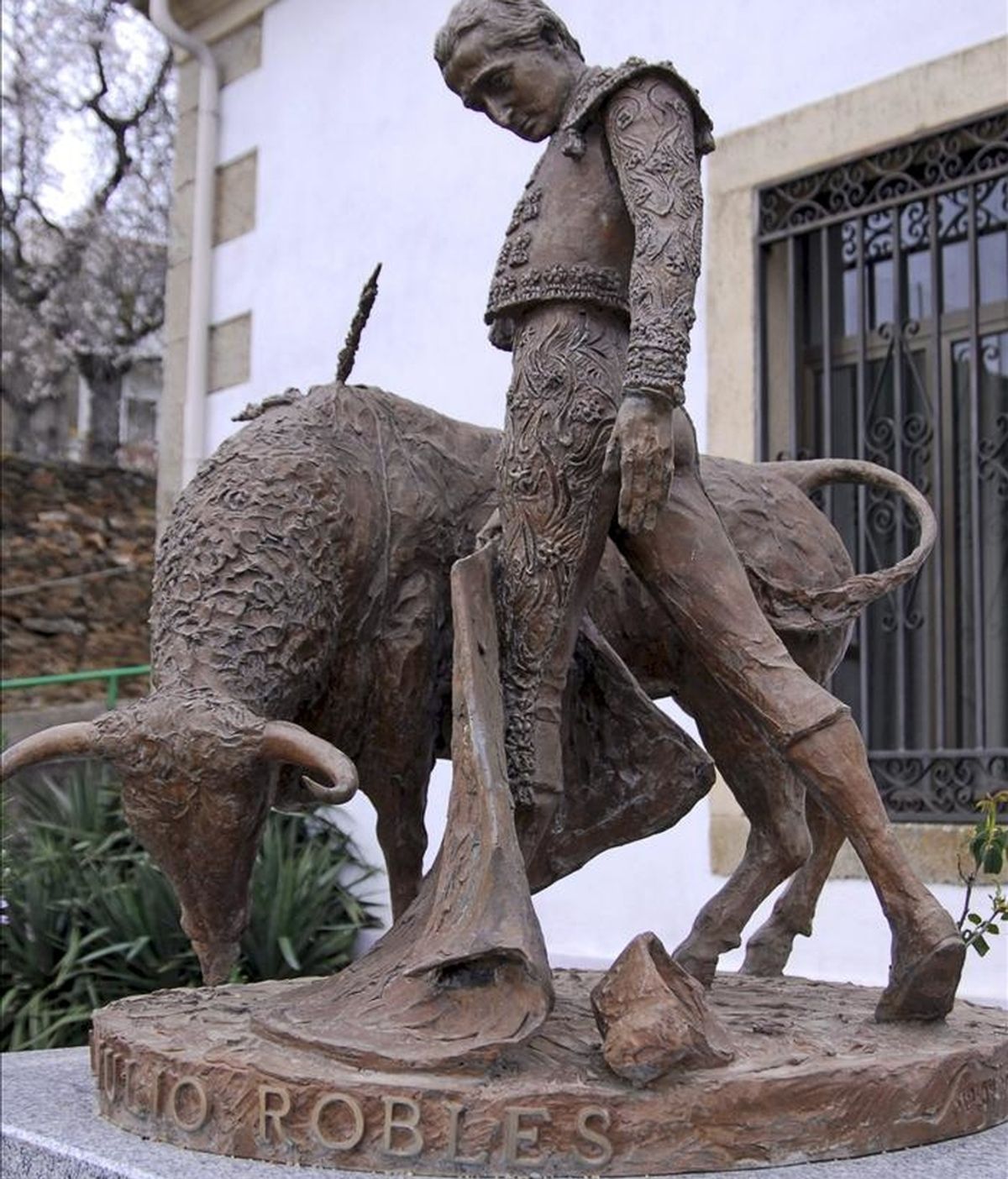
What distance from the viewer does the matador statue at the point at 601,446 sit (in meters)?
2.81

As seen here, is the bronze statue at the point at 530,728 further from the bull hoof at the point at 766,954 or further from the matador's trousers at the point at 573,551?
the bull hoof at the point at 766,954

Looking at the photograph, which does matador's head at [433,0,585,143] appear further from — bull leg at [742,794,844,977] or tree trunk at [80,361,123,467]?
tree trunk at [80,361,123,467]

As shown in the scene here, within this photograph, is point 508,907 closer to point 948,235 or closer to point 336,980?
point 336,980

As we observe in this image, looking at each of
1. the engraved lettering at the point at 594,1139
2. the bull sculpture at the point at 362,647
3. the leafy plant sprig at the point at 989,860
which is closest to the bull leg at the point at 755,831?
the bull sculpture at the point at 362,647

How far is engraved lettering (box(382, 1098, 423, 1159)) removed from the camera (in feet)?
8.07

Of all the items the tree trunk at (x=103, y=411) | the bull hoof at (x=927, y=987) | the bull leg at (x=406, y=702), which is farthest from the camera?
the tree trunk at (x=103, y=411)

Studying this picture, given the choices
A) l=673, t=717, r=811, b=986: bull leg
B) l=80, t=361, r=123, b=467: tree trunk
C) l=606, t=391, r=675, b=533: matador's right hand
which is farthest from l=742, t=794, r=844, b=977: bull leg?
l=80, t=361, r=123, b=467: tree trunk

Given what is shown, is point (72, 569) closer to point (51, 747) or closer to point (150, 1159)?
point (51, 747)

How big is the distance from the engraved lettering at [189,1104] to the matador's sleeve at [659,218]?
131 centimetres

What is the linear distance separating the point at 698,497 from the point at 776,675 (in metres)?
0.36

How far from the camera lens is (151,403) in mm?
25734

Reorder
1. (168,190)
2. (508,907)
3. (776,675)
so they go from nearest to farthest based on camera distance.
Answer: (508,907)
(776,675)
(168,190)

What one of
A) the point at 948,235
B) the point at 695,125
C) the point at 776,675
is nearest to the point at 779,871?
the point at 776,675

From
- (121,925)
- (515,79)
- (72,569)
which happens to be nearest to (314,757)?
(515,79)
